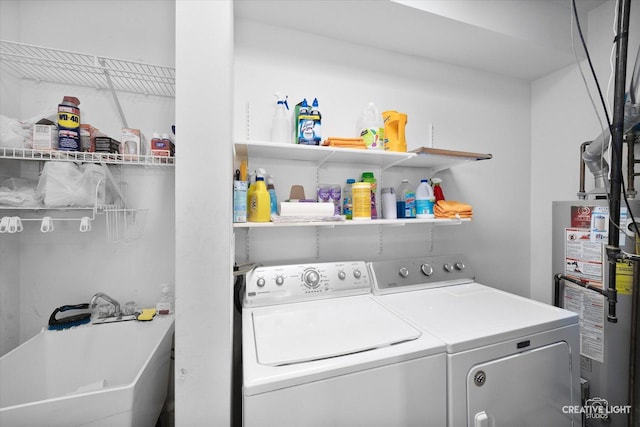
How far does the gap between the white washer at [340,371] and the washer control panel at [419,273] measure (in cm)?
35

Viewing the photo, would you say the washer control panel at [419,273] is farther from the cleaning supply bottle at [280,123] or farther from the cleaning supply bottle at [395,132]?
the cleaning supply bottle at [280,123]

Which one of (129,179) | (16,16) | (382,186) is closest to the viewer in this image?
(16,16)

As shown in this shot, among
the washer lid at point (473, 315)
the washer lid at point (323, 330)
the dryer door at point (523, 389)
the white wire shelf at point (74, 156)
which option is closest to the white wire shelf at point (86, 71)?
the white wire shelf at point (74, 156)

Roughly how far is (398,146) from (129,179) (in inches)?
63.7

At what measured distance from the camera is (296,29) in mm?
1721

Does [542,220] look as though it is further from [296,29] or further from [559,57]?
[296,29]

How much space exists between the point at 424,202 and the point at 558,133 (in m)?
1.59

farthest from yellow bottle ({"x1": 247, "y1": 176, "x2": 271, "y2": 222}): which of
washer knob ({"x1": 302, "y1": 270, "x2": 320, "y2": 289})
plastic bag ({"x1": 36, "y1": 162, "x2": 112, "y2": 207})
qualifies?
plastic bag ({"x1": 36, "y1": 162, "x2": 112, "y2": 207})

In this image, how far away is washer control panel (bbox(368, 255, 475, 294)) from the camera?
1602 millimetres

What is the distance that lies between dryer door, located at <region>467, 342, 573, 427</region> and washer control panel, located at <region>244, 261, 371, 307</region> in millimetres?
685

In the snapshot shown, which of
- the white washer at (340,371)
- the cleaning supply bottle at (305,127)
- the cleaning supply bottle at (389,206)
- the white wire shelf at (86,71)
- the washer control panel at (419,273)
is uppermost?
the white wire shelf at (86,71)

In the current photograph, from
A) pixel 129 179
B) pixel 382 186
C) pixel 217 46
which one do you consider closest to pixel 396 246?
pixel 382 186

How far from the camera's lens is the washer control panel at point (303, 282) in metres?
1.38

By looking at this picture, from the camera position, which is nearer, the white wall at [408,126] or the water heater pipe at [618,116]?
the water heater pipe at [618,116]
